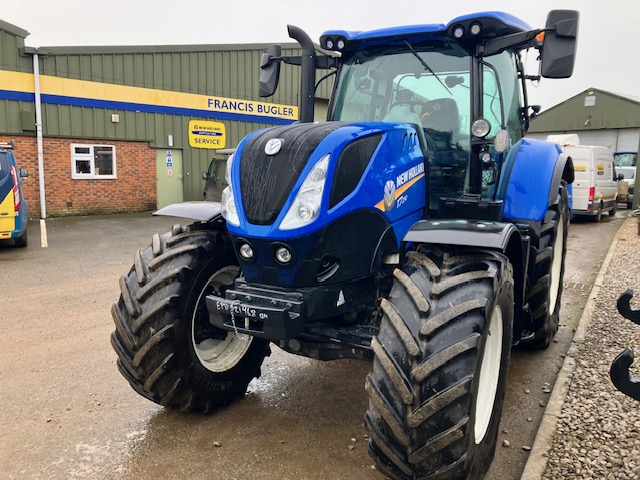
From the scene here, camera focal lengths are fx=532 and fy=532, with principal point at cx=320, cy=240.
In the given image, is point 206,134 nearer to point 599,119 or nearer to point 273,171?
point 273,171

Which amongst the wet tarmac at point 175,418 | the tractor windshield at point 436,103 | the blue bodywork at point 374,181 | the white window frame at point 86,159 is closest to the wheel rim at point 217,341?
the wet tarmac at point 175,418

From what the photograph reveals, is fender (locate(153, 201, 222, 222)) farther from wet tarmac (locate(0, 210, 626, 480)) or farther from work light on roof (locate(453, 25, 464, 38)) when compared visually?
work light on roof (locate(453, 25, 464, 38))

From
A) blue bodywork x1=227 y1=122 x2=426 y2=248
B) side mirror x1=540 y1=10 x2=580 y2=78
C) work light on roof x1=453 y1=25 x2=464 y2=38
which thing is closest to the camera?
blue bodywork x1=227 y1=122 x2=426 y2=248

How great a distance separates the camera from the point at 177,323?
3.28 meters

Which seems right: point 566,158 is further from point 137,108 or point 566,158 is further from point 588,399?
point 137,108

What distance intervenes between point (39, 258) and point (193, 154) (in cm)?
957

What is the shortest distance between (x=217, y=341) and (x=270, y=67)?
2136mm

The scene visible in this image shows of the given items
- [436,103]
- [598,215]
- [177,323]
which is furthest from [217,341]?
[598,215]

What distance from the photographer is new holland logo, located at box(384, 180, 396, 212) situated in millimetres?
3049

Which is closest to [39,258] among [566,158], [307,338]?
[307,338]

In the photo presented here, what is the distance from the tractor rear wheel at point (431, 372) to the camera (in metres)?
2.35

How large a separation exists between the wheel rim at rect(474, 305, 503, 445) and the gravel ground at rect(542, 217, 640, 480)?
463 millimetres

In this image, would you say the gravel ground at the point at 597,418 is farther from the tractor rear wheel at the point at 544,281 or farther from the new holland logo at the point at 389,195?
the new holland logo at the point at 389,195

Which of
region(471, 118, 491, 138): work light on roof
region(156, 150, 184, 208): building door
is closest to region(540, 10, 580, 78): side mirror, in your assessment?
region(471, 118, 491, 138): work light on roof
